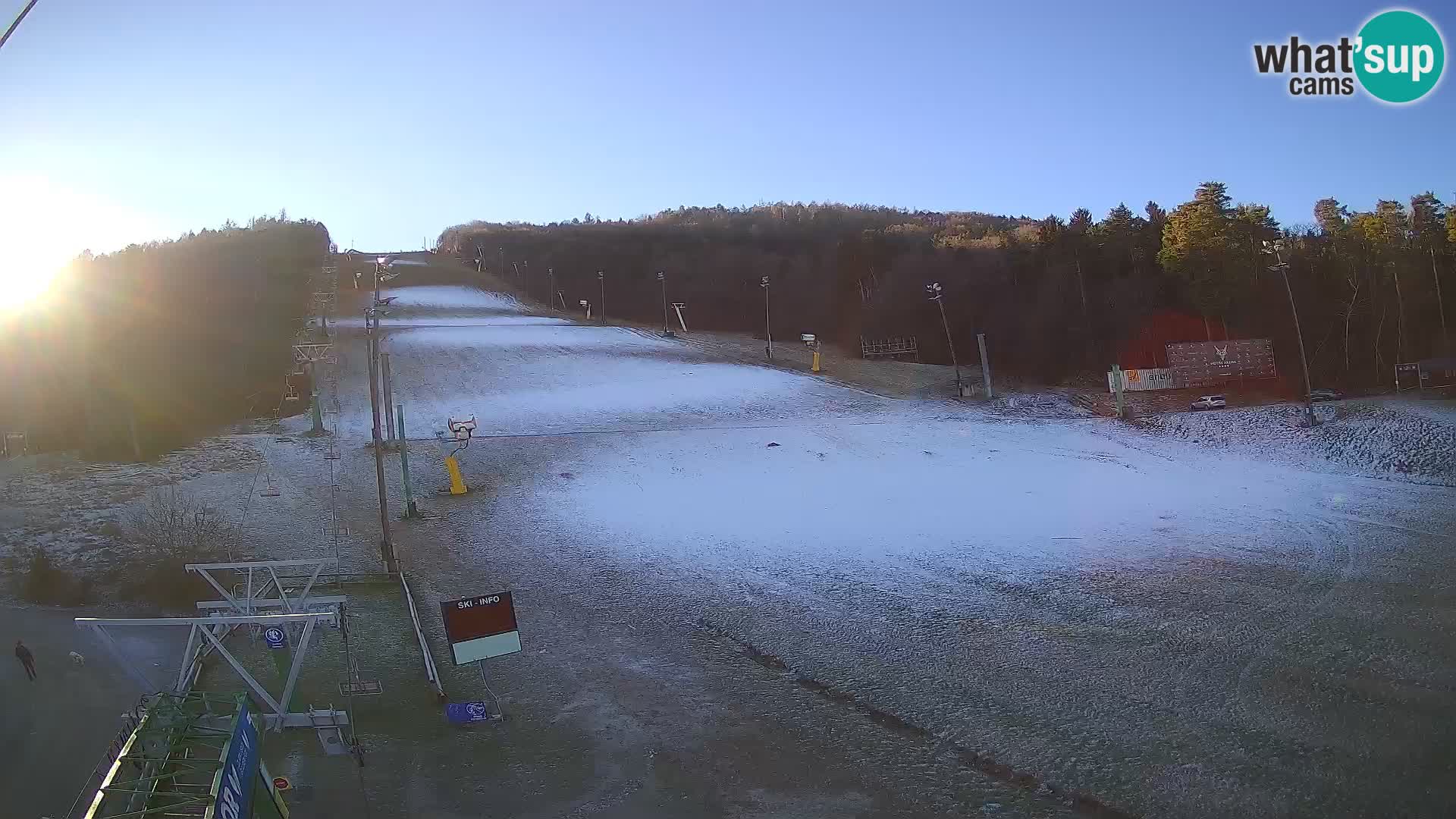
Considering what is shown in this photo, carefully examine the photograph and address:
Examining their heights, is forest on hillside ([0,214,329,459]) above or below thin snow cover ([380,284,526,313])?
below

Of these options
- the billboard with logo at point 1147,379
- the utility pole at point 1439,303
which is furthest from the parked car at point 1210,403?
the utility pole at point 1439,303

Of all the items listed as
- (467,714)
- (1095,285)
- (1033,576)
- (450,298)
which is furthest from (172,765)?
(450,298)

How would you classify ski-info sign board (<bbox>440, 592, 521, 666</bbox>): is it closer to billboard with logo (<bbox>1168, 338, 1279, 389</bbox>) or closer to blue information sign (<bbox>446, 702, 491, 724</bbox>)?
blue information sign (<bbox>446, 702, 491, 724</bbox>)

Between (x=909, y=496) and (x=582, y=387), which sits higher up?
(x=582, y=387)

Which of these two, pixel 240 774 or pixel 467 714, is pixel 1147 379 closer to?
pixel 467 714

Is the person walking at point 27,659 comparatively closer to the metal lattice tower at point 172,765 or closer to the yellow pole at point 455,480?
the metal lattice tower at point 172,765

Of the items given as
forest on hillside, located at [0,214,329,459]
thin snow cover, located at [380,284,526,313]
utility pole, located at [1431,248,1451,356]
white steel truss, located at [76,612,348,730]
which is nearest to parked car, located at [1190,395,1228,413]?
utility pole, located at [1431,248,1451,356]

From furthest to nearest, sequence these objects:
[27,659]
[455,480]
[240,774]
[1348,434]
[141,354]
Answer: [141,354]
[1348,434]
[455,480]
[27,659]
[240,774]
